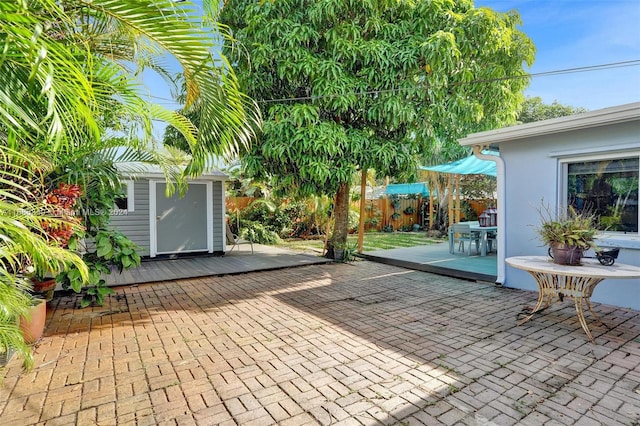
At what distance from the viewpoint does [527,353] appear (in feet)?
10.6

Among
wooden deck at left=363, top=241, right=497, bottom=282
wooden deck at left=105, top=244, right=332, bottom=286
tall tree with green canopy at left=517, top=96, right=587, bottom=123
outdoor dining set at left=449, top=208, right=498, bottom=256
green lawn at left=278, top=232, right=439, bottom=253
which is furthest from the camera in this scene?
tall tree with green canopy at left=517, top=96, right=587, bottom=123

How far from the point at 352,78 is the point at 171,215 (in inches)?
209

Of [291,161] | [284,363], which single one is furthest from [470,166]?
[284,363]

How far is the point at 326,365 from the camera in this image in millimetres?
3004

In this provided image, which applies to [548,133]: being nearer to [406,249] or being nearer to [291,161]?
[291,161]

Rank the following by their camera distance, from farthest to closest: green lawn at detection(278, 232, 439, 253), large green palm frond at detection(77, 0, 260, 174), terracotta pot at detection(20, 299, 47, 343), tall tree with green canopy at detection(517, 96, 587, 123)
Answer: tall tree with green canopy at detection(517, 96, 587, 123), green lawn at detection(278, 232, 439, 253), terracotta pot at detection(20, 299, 47, 343), large green palm frond at detection(77, 0, 260, 174)

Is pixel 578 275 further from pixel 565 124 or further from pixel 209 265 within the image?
pixel 209 265

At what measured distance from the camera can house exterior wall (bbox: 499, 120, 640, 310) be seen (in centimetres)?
448

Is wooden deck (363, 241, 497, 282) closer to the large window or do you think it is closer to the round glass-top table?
the large window

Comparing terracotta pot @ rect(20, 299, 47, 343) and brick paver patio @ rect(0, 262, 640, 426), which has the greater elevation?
terracotta pot @ rect(20, 299, 47, 343)

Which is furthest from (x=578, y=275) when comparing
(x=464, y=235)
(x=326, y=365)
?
(x=464, y=235)

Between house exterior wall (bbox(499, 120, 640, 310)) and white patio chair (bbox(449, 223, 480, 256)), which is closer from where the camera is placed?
house exterior wall (bbox(499, 120, 640, 310))

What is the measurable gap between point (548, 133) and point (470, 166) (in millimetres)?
3564

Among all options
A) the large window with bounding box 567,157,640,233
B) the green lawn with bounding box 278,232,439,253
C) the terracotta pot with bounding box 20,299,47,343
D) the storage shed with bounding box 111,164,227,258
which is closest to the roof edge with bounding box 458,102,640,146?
the large window with bounding box 567,157,640,233
